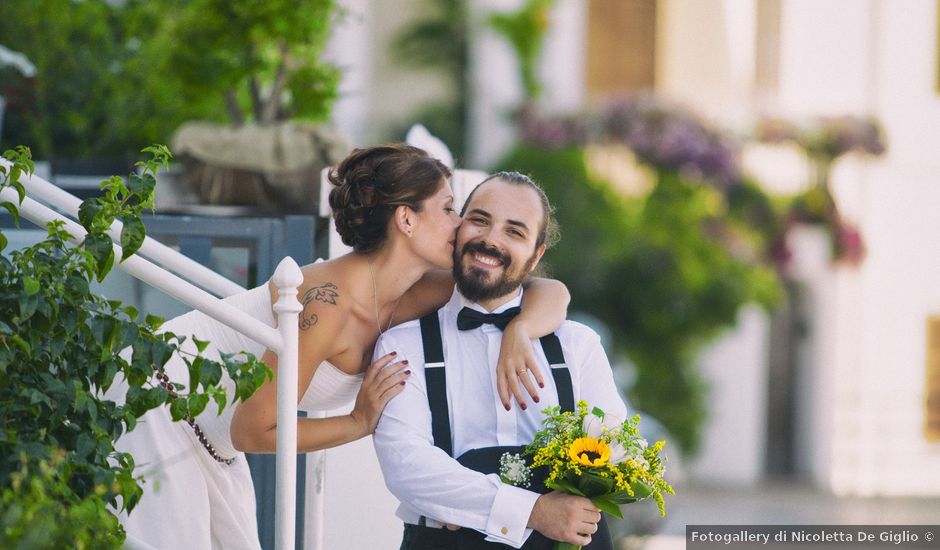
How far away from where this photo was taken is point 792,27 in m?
14.3

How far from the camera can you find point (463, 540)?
314 centimetres

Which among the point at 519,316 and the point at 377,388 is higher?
the point at 519,316

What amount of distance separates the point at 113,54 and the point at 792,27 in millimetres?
9438

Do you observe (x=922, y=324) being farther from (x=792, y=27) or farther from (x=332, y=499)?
(x=332, y=499)

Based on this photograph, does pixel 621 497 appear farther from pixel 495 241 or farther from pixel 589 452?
pixel 495 241

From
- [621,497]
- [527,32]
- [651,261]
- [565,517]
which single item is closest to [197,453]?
[565,517]

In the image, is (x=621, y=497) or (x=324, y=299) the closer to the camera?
(x=621, y=497)

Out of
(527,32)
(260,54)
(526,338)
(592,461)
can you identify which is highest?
(527,32)

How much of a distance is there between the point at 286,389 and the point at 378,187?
2.31 ft

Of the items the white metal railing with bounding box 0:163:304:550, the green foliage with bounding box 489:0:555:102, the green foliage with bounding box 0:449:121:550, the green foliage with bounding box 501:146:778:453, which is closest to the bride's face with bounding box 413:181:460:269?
the white metal railing with bounding box 0:163:304:550

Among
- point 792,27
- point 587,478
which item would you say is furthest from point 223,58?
point 792,27

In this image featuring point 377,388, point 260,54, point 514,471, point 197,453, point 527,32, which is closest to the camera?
point 514,471

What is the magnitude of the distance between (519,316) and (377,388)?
46cm

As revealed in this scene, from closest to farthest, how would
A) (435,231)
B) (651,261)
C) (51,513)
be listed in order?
(51,513) → (435,231) → (651,261)
